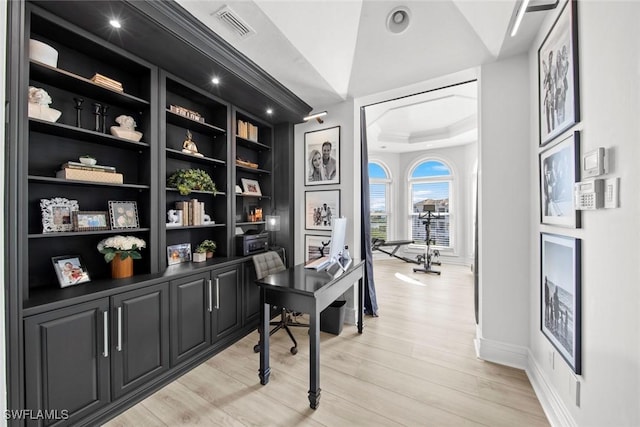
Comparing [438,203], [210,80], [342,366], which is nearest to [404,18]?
[210,80]

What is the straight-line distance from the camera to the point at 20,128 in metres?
1.39

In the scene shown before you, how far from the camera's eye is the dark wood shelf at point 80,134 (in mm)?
1656

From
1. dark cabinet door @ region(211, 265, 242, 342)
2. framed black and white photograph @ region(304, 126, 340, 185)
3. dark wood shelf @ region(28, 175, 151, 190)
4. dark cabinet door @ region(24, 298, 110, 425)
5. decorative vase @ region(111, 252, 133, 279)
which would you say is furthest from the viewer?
framed black and white photograph @ region(304, 126, 340, 185)

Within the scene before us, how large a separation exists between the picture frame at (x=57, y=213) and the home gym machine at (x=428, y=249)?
549cm

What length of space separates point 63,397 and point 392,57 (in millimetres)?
3586

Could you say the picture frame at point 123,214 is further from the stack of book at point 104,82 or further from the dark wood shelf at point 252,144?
the dark wood shelf at point 252,144

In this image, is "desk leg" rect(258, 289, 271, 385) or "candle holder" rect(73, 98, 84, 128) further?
"desk leg" rect(258, 289, 271, 385)

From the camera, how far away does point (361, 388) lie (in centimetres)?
199

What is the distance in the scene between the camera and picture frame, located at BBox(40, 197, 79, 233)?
1.73 m

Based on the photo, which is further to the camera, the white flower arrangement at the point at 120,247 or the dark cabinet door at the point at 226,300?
the dark cabinet door at the point at 226,300

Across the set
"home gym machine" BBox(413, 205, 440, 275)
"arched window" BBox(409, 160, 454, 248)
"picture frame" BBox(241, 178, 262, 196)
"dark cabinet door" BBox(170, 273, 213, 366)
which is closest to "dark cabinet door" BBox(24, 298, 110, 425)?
"dark cabinet door" BBox(170, 273, 213, 366)

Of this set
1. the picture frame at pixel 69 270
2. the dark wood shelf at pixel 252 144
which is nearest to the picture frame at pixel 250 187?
the dark wood shelf at pixel 252 144

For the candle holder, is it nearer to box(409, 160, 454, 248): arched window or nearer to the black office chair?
the black office chair

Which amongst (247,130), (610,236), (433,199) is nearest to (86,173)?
(247,130)
